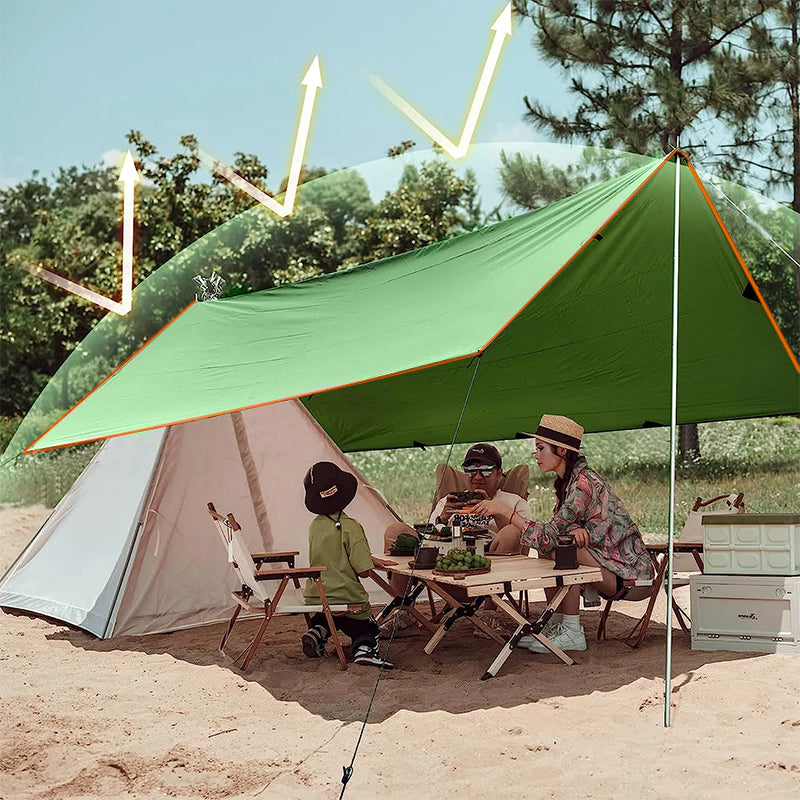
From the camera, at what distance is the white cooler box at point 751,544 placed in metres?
4.18

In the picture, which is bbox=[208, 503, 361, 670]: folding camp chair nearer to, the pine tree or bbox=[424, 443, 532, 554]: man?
bbox=[424, 443, 532, 554]: man

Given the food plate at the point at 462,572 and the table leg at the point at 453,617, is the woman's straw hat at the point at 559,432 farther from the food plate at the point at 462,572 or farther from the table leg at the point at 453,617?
the table leg at the point at 453,617

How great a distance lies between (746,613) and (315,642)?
180cm

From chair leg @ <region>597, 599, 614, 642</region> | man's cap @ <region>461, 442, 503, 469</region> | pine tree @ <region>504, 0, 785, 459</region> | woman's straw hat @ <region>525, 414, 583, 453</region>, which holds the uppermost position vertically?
pine tree @ <region>504, 0, 785, 459</region>

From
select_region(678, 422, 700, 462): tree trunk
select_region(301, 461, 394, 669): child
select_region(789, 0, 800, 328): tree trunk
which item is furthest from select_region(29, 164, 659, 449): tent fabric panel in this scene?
select_region(678, 422, 700, 462): tree trunk

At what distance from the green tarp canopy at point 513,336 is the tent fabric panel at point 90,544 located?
0.64 metres

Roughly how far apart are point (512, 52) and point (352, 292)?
1330cm

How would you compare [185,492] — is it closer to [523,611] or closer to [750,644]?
[523,611]

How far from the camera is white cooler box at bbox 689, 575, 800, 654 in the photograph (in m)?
4.11

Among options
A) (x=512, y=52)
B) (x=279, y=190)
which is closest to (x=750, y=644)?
(x=512, y=52)

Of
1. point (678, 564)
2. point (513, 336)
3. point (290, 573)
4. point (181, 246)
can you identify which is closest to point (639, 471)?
point (181, 246)

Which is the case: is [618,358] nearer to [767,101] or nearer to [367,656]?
[367,656]

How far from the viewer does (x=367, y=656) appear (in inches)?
166

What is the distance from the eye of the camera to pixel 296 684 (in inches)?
158
